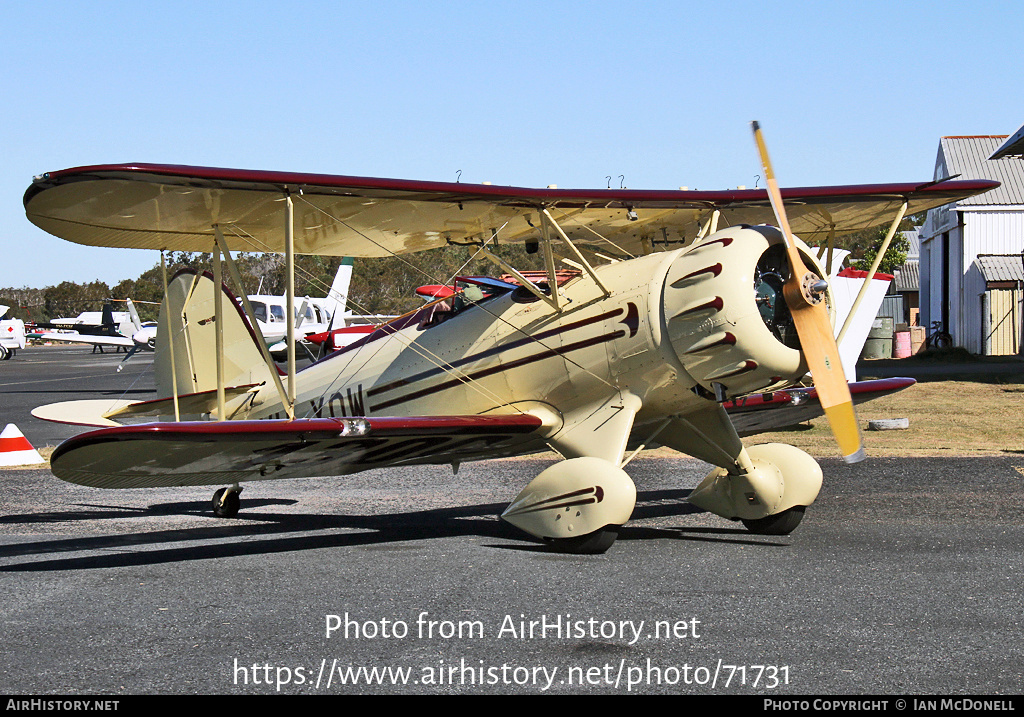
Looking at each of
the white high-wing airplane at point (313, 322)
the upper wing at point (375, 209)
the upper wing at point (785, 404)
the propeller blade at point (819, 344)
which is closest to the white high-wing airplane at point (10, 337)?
the white high-wing airplane at point (313, 322)

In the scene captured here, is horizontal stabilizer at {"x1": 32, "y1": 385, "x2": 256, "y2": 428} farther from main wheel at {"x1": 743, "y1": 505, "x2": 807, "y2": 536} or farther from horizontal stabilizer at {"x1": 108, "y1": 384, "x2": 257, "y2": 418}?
main wheel at {"x1": 743, "y1": 505, "x2": 807, "y2": 536}

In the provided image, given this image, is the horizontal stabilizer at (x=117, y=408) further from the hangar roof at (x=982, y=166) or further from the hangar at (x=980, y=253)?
the hangar roof at (x=982, y=166)

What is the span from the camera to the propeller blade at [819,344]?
7207 mm

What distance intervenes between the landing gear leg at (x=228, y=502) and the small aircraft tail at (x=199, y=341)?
1426 mm

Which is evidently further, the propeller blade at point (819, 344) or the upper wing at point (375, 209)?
the propeller blade at point (819, 344)

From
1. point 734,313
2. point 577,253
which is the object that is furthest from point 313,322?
point 734,313

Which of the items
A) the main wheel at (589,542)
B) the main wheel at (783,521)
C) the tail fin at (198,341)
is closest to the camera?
the main wheel at (589,542)

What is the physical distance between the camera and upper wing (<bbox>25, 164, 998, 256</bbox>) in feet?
23.3

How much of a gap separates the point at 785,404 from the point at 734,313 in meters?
2.76

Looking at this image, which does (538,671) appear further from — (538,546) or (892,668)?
(538,546)

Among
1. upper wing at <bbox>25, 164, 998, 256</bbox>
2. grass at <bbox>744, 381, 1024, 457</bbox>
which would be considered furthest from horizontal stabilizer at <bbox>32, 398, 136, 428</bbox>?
grass at <bbox>744, 381, 1024, 457</bbox>

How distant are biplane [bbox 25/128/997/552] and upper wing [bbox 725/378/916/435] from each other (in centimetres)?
4

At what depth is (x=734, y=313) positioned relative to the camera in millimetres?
7113

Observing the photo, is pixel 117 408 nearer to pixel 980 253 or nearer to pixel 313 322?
pixel 313 322
